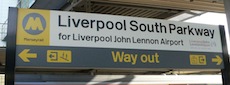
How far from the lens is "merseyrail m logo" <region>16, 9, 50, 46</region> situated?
9.37 ft

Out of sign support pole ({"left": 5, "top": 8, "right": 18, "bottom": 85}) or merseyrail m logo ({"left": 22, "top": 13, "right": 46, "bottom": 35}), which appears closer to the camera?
sign support pole ({"left": 5, "top": 8, "right": 18, "bottom": 85})

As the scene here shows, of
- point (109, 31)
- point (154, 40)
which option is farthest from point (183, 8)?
point (109, 31)

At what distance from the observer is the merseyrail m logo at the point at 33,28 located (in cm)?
286

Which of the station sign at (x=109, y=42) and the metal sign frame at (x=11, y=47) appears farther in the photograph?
the station sign at (x=109, y=42)

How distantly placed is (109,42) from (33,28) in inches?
28.9

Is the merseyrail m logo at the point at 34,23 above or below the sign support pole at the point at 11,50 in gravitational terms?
above

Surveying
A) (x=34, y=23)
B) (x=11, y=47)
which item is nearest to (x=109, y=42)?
(x=34, y=23)

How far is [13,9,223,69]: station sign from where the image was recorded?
9.45 ft

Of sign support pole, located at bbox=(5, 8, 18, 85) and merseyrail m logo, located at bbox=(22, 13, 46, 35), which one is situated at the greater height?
merseyrail m logo, located at bbox=(22, 13, 46, 35)

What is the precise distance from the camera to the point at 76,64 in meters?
2.96

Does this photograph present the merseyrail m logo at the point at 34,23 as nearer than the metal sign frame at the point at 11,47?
No

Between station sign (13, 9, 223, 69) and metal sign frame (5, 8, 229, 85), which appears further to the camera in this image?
station sign (13, 9, 223, 69)

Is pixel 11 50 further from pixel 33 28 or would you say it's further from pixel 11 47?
pixel 33 28

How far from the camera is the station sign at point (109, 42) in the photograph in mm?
2881
